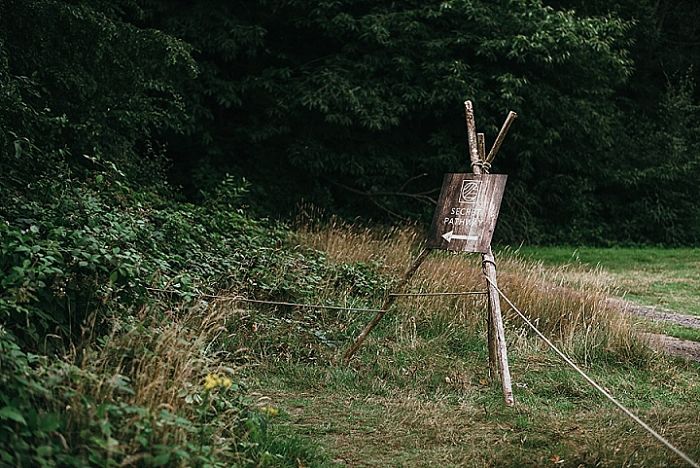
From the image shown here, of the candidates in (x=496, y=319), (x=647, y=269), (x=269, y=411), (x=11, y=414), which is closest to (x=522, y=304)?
(x=496, y=319)

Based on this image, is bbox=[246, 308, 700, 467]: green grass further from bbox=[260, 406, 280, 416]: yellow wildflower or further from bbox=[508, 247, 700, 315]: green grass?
bbox=[508, 247, 700, 315]: green grass

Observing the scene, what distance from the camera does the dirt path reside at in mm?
8125

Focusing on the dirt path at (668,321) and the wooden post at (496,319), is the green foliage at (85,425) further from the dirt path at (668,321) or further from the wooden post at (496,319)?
the dirt path at (668,321)

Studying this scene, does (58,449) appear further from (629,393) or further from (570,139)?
(570,139)

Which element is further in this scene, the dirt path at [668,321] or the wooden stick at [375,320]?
the dirt path at [668,321]

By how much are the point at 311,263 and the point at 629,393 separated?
343 centimetres

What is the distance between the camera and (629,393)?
22.3 ft

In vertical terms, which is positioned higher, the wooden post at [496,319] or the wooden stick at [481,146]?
the wooden stick at [481,146]

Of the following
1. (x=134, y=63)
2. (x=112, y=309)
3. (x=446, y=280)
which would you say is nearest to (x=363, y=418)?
(x=112, y=309)

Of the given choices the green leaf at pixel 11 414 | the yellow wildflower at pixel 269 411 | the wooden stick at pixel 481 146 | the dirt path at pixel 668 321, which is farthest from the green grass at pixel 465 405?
the green leaf at pixel 11 414

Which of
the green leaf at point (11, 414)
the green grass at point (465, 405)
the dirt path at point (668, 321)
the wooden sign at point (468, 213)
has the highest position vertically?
the wooden sign at point (468, 213)

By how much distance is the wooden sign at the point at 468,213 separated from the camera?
692 cm

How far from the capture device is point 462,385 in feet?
21.9

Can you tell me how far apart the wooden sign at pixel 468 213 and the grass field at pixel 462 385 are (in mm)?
1011
